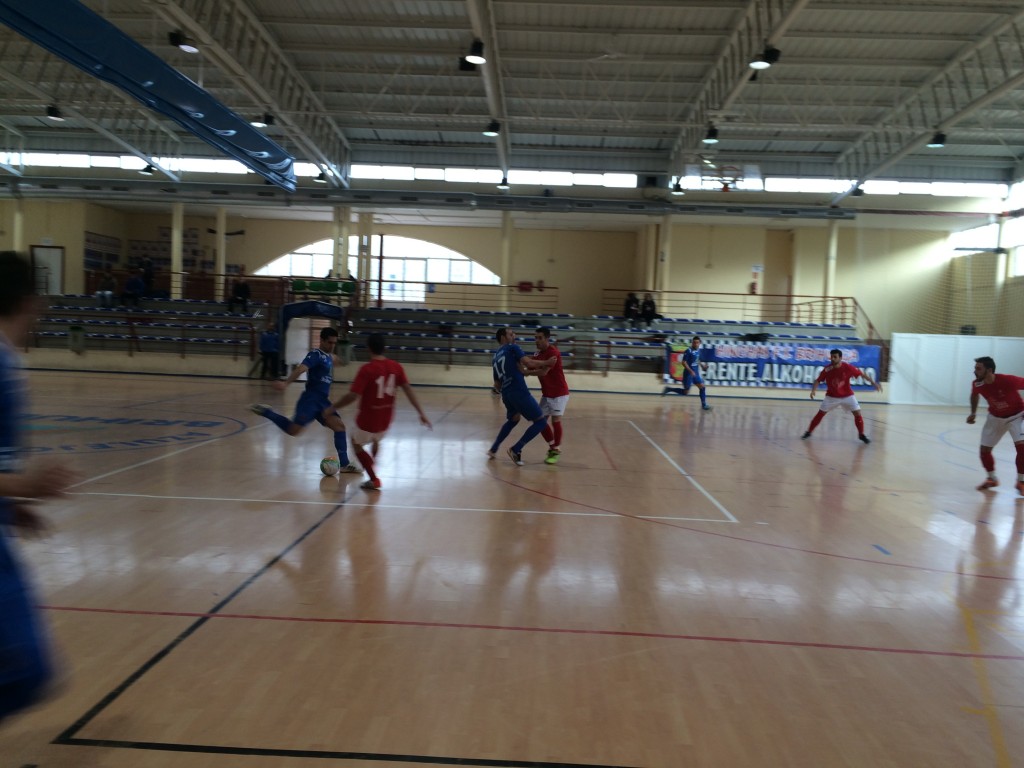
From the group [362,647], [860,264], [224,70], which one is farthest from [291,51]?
[860,264]

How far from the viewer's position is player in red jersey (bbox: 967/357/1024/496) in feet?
30.2

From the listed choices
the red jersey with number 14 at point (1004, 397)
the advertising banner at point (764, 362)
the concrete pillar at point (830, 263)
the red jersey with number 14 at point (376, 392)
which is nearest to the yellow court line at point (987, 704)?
the red jersey with number 14 at point (376, 392)

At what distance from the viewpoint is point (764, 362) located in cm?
2533

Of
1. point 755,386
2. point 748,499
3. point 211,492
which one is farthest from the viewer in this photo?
point 755,386

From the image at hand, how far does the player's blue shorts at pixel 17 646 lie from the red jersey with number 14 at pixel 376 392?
5.35 meters

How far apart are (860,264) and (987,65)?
38.9 feet

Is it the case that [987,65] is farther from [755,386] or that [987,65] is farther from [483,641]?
[483,641]

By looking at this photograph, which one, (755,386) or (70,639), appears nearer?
(70,639)

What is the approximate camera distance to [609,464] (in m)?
10.3

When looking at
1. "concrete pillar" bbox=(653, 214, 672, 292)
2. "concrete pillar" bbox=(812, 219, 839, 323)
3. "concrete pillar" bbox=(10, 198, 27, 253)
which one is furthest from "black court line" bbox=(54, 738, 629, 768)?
"concrete pillar" bbox=(10, 198, 27, 253)

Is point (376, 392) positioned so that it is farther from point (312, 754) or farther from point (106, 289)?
point (106, 289)

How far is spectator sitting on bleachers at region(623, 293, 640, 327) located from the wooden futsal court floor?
1806 cm

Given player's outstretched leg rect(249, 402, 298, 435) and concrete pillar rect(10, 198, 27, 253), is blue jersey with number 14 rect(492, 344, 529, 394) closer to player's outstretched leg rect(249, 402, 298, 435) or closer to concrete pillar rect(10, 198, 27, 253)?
player's outstretched leg rect(249, 402, 298, 435)

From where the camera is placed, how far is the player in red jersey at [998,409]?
30.2 ft
